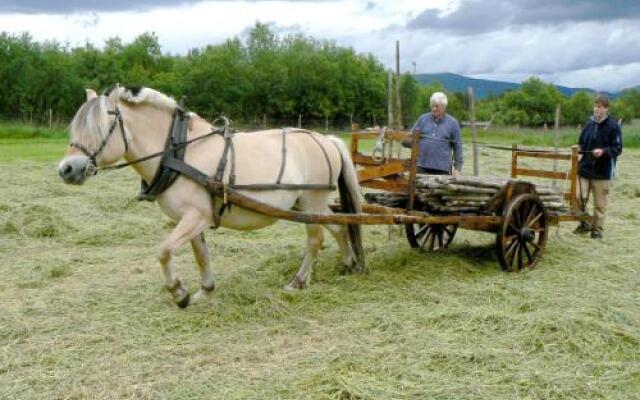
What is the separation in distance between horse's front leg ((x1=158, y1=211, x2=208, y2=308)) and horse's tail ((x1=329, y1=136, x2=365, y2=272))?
1814 mm

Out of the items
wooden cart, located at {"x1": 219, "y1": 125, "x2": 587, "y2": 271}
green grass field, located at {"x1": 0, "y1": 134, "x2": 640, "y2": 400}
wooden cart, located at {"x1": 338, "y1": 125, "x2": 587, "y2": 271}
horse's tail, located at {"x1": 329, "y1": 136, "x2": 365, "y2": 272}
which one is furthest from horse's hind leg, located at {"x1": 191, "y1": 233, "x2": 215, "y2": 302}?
wooden cart, located at {"x1": 338, "y1": 125, "x2": 587, "y2": 271}

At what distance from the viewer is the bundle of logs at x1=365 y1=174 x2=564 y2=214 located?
23.1 feet

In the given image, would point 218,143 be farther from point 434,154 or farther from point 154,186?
point 434,154

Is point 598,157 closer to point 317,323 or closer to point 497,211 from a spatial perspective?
point 497,211

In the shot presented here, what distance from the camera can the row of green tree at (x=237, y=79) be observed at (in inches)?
1922

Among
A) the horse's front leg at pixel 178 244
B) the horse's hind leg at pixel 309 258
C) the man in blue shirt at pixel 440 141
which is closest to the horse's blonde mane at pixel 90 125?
the horse's front leg at pixel 178 244

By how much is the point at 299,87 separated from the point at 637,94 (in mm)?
86377

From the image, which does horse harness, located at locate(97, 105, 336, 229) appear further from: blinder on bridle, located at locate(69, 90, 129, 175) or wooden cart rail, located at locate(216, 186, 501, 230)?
wooden cart rail, located at locate(216, 186, 501, 230)

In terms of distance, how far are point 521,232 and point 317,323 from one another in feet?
9.60

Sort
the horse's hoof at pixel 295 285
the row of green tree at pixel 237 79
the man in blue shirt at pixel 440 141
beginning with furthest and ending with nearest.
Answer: the row of green tree at pixel 237 79
the man in blue shirt at pixel 440 141
the horse's hoof at pixel 295 285

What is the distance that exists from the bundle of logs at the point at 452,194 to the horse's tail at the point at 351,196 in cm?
55

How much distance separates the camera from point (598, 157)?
9.20 metres

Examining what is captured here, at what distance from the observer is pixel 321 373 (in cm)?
446

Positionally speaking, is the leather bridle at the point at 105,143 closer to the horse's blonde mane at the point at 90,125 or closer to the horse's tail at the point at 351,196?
the horse's blonde mane at the point at 90,125
